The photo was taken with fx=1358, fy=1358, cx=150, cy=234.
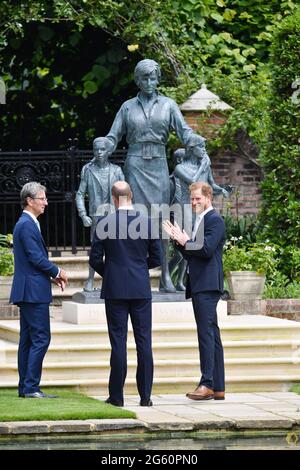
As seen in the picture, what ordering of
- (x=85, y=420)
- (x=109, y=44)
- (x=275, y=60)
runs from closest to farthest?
(x=85, y=420)
(x=275, y=60)
(x=109, y=44)

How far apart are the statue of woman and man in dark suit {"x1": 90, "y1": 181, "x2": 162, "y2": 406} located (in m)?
2.43

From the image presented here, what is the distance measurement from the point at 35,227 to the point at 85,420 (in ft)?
6.43

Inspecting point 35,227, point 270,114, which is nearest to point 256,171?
point 270,114

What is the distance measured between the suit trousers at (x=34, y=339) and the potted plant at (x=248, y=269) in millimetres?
3918

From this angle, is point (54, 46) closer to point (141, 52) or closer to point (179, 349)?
point (141, 52)

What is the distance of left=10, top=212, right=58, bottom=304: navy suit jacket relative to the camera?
11094 millimetres

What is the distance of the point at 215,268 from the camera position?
36.6 feet

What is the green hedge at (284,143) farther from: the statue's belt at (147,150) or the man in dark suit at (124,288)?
the man in dark suit at (124,288)

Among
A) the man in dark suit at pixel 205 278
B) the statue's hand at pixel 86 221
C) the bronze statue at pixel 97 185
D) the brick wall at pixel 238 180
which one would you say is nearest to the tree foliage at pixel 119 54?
the brick wall at pixel 238 180

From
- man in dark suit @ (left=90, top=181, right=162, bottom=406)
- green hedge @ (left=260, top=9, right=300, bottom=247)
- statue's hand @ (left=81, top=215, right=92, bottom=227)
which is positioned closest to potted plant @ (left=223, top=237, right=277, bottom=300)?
green hedge @ (left=260, top=9, right=300, bottom=247)

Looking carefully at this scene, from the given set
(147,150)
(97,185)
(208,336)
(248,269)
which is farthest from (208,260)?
(248,269)

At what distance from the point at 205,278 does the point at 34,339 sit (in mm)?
1485

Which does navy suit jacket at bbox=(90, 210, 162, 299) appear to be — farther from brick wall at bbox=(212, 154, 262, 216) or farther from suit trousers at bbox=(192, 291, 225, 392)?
brick wall at bbox=(212, 154, 262, 216)

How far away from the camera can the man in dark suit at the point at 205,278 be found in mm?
11086
